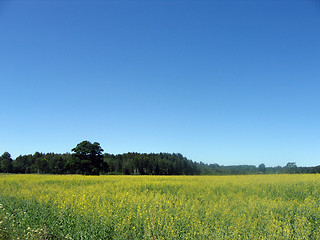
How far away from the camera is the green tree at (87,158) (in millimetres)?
47250

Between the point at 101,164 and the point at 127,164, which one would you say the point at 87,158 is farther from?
the point at 127,164

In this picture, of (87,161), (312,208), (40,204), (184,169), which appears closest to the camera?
(312,208)

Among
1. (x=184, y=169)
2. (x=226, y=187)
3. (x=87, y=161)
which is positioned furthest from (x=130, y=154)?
(x=226, y=187)

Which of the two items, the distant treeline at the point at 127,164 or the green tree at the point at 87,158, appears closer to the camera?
the green tree at the point at 87,158

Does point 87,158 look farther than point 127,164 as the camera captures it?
No

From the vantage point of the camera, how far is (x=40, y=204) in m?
9.55

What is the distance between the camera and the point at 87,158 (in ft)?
160

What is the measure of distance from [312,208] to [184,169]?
57143mm

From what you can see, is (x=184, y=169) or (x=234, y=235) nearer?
(x=234, y=235)

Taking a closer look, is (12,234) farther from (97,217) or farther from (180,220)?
(180,220)

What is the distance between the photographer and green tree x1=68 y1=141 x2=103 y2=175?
155 ft

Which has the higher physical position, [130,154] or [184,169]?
[130,154]

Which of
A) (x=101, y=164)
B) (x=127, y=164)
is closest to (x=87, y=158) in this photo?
(x=101, y=164)

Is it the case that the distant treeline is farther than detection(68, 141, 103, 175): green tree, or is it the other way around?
the distant treeline
